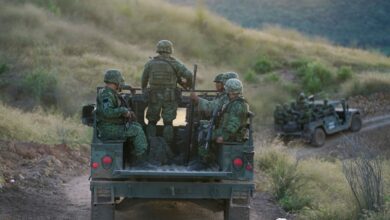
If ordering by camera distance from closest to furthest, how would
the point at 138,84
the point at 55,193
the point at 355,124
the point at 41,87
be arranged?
the point at 55,193
the point at 41,87
the point at 355,124
the point at 138,84

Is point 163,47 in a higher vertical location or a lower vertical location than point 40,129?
higher

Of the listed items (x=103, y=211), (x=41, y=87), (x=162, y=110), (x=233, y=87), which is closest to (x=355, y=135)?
(x=41, y=87)

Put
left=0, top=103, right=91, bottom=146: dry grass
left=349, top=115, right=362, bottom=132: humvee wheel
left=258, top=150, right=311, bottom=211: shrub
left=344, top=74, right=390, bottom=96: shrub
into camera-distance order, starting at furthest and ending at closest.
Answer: left=344, top=74, right=390, bottom=96: shrub, left=349, top=115, right=362, bottom=132: humvee wheel, left=0, top=103, right=91, bottom=146: dry grass, left=258, top=150, right=311, bottom=211: shrub

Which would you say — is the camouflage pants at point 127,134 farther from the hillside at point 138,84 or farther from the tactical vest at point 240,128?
the hillside at point 138,84

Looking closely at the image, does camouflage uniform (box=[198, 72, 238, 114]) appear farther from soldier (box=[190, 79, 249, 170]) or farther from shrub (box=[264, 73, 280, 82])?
shrub (box=[264, 73, 280, 82])

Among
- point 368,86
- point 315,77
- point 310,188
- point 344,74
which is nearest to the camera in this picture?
point 310,188

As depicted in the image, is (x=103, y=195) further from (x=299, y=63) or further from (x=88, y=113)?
(x=299, y=63)

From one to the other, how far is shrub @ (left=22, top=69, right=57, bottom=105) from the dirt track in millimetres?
8600

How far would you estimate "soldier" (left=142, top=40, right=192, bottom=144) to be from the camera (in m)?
9.70

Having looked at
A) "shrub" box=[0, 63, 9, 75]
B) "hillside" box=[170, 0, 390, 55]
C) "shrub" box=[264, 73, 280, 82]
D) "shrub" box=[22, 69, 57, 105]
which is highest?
"hillside" box=[170, 0, 390, 55]

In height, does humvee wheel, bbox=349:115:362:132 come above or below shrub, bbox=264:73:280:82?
below

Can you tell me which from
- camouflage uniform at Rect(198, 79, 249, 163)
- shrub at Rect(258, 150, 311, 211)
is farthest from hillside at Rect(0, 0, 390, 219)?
camouflage uniform at Rect(198, 79, 249, 163)

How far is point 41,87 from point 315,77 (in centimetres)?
1326

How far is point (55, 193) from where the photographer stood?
1170 centimetres
